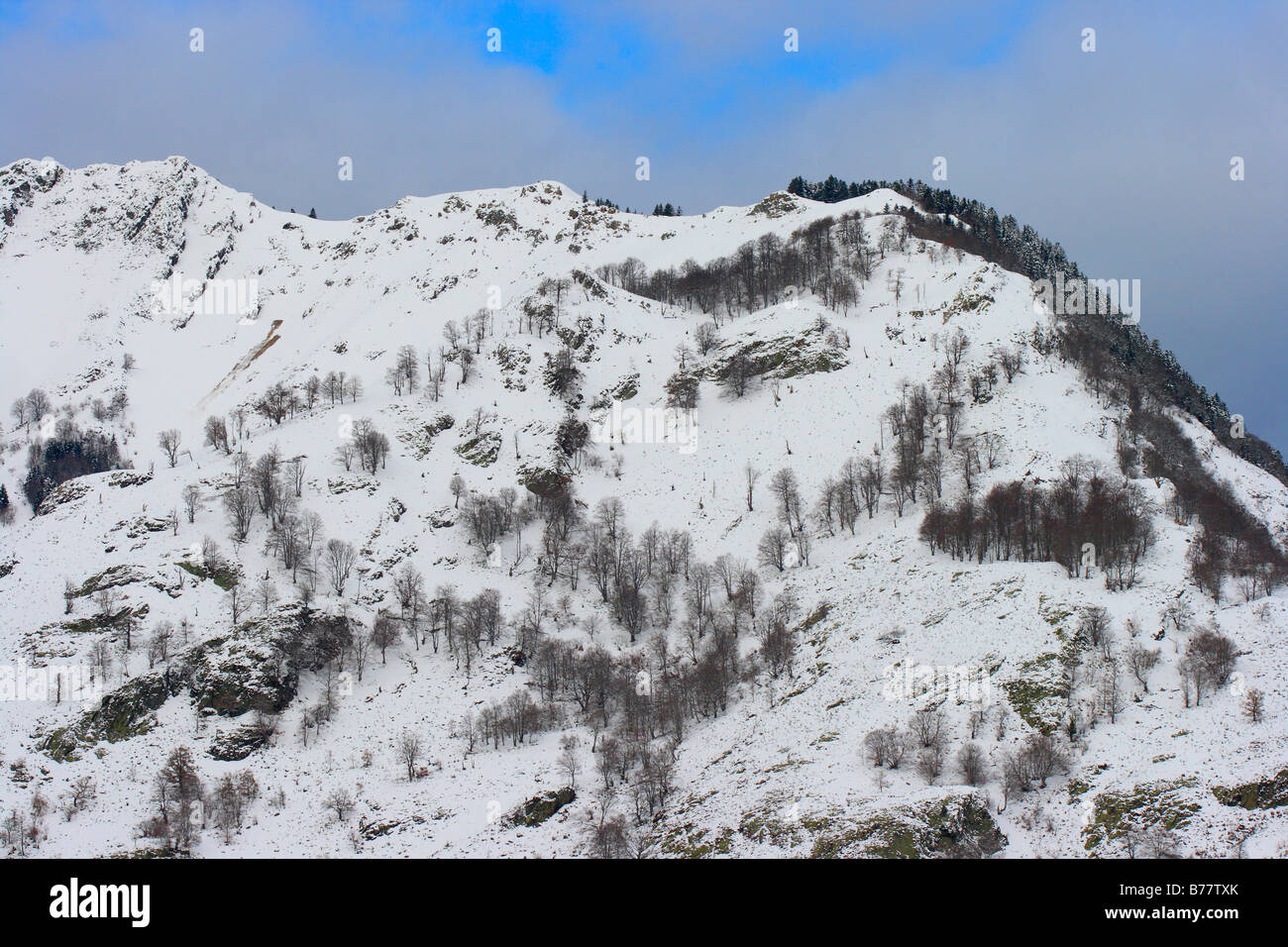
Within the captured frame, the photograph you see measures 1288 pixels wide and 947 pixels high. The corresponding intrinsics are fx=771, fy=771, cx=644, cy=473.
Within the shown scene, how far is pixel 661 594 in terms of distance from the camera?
87250 mm

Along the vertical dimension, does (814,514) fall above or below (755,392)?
below

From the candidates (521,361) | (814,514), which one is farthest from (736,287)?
(814,514)

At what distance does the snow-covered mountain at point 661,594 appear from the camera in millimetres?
46719

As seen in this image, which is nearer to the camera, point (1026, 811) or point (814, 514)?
point (1026, 811)

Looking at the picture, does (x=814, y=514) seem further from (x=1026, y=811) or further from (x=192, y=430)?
(x=192, y=430)

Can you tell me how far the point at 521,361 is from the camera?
126062 mm

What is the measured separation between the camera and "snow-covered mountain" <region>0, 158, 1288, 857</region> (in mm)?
46719

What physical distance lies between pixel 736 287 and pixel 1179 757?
12378cm
